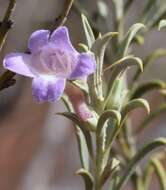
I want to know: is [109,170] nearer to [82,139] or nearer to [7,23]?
[82,139]

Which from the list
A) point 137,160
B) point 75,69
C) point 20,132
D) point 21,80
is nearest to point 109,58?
point 137,160

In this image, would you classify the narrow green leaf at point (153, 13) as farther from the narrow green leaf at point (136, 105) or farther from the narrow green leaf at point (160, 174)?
the narrow green leaf at point (136, 105)

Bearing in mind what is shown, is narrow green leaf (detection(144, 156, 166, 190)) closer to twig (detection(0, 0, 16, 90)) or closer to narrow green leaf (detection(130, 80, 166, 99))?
narrow green leaf (detection(130, 80, 166, 99))

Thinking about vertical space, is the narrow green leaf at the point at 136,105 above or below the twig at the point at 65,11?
below

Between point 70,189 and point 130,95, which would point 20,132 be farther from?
point 130,95

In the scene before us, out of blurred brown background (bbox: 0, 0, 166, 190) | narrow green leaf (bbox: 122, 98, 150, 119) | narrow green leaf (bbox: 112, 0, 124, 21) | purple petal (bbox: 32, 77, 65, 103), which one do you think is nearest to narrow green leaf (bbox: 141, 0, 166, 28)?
narrow green leaf (bbox: 112, 0, 124, 21)

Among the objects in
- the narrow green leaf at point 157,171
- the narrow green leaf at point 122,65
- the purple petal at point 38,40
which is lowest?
the narrow green leaf at point 157,171

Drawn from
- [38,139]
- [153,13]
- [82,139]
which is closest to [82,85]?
[82,139]

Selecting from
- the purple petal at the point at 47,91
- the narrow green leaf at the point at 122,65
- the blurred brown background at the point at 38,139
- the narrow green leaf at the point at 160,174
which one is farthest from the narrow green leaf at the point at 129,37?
the blurred brown background at the point at 38,139

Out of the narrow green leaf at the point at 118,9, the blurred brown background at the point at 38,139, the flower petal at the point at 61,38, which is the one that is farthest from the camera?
the blurred brown background at the point at 38,139
